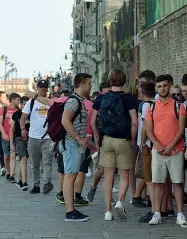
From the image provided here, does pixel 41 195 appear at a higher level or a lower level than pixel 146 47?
lower

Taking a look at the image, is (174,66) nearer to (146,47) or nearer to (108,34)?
(146,47)

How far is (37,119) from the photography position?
532 inches

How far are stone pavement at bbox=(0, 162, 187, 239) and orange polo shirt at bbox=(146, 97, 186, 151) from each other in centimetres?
104

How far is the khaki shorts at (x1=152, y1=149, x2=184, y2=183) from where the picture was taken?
32.2ft

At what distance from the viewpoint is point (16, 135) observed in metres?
14.8

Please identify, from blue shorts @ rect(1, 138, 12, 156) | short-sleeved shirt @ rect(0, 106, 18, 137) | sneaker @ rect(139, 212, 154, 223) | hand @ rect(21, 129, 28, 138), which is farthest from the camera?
blue shorts @ rect(1, 138, 12, 156)

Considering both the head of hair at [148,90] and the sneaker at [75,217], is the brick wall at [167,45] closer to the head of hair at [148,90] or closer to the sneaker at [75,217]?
the head of hair at [148,90]

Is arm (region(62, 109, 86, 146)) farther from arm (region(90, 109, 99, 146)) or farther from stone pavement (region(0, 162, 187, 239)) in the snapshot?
stone pavement (region(0, 162, 187, 239))

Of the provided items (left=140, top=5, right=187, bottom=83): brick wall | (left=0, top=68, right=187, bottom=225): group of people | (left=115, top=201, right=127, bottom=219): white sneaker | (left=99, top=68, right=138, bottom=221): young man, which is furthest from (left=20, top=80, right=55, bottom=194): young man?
(left=140, top=5, right=187, bottom=83): brick wall

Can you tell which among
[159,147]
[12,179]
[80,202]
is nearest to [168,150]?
[159,147]

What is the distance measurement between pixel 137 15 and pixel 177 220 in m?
20.7

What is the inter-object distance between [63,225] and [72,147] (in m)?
1.06

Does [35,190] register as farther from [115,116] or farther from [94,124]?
[115,116]

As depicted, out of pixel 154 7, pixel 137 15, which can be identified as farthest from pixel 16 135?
pixel 137 15
